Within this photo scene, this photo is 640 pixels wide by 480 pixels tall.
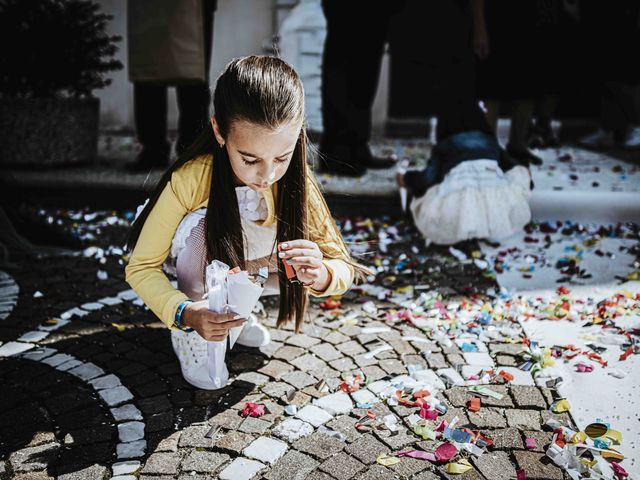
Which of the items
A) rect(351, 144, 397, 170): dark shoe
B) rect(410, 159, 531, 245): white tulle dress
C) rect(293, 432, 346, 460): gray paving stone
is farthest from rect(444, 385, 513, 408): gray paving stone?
rect(351, 144, 397, 170): dark shoe

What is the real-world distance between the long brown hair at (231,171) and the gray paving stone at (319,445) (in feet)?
1.69

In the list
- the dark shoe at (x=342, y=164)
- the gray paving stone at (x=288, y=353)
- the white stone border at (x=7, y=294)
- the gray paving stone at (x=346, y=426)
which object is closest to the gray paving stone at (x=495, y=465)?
the gray paving stone at (x=346, y=426)

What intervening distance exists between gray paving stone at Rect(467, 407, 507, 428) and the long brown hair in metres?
0.72

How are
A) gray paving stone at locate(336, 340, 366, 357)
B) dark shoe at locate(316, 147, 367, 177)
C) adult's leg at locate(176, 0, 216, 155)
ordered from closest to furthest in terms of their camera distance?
gray paving stone at locate(336, 340, 366, 357)
adult's leg at locate(176, 0, 216, 155)
dark shoe at locate(316, 147, 367, 177)

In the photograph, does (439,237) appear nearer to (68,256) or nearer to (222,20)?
(68,256)

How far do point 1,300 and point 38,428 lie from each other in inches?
47.3

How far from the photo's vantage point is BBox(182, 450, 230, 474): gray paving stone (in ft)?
6.59

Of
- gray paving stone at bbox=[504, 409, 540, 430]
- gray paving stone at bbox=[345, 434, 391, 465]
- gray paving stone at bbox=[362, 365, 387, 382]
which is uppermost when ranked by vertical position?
gray paving stone at bbox=[504, 409, 540, 430]

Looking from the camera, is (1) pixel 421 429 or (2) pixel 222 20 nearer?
(1) pixel 421 429

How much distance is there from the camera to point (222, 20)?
749 cm

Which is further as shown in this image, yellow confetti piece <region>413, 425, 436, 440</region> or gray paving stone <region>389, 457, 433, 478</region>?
yellow confetti piece <region>413, 425, 436, 440</region>

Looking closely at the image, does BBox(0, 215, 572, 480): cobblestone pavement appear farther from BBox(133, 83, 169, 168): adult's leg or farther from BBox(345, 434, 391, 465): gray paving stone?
BBox(133, 83, 169, 168): adult's leg

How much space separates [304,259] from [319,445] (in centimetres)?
58

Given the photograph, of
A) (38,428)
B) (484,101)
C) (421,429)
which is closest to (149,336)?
(38,428)
